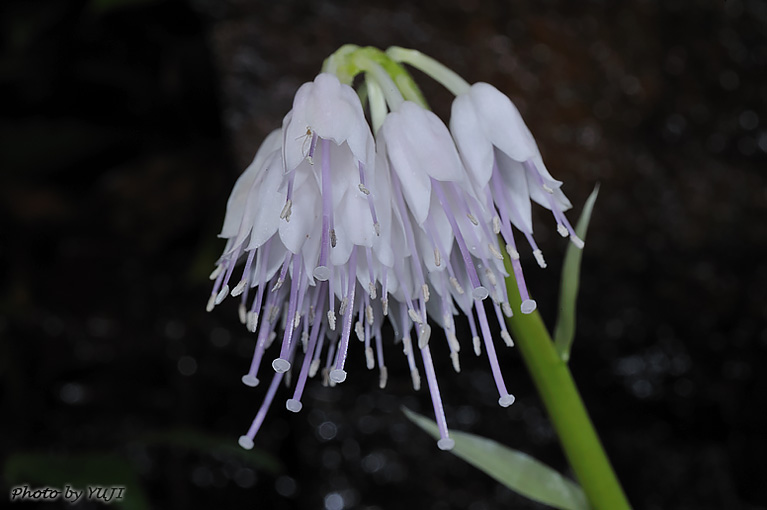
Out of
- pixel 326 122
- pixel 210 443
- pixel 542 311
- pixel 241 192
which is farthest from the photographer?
pixel 210 443

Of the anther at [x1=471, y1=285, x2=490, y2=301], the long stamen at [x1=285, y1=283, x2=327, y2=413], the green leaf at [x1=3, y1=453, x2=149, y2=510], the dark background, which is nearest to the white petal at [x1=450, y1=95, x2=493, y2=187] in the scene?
the anther at [x1=471, y1=285, x2=490, y2=301]

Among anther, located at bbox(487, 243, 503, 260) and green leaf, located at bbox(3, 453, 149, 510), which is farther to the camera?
green leaf, located at bbox(3, 453, 149, 510)

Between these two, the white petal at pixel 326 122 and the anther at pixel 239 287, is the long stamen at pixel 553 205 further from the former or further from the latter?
the anther at pixel 239 287

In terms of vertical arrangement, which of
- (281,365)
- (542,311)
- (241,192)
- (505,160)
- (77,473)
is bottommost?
(77,473)

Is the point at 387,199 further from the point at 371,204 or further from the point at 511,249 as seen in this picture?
the point at 511,249

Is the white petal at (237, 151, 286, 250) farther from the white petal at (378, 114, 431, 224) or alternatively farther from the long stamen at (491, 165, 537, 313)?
the long stamen at (491, 165, 537, 313)

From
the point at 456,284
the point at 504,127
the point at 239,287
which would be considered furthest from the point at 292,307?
the point at 504,127

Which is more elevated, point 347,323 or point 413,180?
point 413,180

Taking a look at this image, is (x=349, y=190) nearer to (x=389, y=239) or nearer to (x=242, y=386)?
(x=389, y=239)

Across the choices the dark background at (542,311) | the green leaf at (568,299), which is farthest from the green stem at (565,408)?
the dark background at (542,311)
